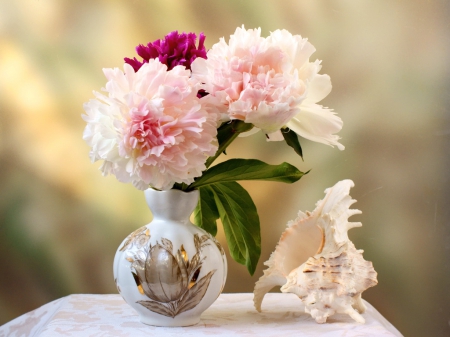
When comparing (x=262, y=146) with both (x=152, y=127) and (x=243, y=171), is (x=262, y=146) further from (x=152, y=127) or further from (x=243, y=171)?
(x=152, y=127)

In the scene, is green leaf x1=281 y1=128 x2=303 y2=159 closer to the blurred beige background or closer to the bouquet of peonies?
the bouquet of peonies

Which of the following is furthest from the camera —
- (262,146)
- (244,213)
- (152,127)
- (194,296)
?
(262,146)

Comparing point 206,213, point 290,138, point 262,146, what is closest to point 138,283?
point 206,213

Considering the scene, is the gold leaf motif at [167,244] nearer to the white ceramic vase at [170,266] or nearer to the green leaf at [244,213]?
the white ceramic vase at [170,266]

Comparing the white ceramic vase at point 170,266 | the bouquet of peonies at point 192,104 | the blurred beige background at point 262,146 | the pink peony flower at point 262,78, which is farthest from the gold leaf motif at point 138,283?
the blurred beige background at point 262,146

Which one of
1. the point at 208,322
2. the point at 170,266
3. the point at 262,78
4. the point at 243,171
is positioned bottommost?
the point at 208,322

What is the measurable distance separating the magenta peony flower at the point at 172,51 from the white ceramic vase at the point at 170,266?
190 mm

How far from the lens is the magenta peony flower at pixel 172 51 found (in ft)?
2.46

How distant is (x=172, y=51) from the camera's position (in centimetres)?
76

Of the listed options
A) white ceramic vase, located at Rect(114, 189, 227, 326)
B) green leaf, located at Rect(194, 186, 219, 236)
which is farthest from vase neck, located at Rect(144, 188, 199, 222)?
green leaf, located at Rect(194, 186, 219, 236)

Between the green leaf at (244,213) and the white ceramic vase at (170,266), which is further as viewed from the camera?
the green leaf at (244,213)

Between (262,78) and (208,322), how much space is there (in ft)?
1.28

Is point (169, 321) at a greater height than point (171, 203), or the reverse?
point (171, 203)

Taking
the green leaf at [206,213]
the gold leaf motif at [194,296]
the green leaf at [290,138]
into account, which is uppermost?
the green leaf at [290,138]
